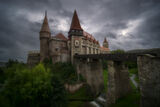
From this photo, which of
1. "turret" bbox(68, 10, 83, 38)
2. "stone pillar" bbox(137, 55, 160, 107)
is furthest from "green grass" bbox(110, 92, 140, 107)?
"turret" bbox(68, 10, 83, 38)

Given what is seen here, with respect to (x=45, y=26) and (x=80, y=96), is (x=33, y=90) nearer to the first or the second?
(x=80, y=96)

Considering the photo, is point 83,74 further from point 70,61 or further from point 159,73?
point 159,73

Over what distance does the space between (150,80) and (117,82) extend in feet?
15.0

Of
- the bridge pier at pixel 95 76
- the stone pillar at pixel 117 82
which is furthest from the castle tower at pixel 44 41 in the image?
the stone pillar at pixel 117 82

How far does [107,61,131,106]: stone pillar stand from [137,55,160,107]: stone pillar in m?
3.70

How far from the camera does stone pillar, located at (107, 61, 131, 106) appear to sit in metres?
11.3

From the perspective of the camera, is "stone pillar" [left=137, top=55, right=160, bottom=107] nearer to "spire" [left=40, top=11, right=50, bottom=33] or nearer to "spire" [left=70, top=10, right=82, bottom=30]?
"spire" [left=70, top=10, right=82, bottom=30]

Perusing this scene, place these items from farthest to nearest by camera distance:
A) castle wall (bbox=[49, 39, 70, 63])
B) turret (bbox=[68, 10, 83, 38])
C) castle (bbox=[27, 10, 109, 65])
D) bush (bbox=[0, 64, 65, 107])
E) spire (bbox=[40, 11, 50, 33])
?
spire (bbox=[40, 11, 50, 33])
turret (bbox=[68, 10, 83, 38])
castle (bbox=[27, 10, 109, 65])
castle wall (bbox=[49, 39, 70, 63])
bush (bbox=[0, 64, 65, 107])

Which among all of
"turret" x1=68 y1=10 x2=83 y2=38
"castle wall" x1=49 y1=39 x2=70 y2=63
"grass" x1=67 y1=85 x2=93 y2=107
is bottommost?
"grass" x1=67 y1=85 x2=93 y2=107

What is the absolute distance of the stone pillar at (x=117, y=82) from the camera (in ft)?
37.0

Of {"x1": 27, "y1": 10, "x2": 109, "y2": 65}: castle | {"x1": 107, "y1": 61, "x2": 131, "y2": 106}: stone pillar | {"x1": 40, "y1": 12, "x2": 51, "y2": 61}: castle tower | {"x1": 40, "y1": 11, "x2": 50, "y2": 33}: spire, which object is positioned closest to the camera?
{"x1": 107, "y1": 61, "x2": 131, "y2": 106}: stone pillar

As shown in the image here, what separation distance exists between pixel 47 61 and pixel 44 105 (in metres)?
20.3

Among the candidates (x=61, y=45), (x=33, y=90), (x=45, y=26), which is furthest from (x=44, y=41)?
(x=33, y=90)

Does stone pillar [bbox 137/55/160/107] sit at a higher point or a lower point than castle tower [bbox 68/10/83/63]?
lower
